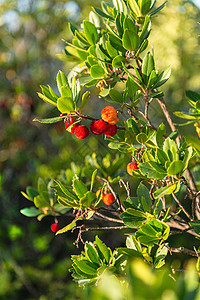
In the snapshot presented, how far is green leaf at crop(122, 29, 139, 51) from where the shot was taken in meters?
0.63

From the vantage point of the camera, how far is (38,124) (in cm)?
231

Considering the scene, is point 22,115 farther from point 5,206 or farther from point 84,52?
point 84,52

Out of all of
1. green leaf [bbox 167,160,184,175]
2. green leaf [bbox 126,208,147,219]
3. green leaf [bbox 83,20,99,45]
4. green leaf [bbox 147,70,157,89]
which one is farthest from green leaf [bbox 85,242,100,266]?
green leaf [bbox 83,20,99,45]

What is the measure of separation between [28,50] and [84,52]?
2.39 m

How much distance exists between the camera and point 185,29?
8.96 ft

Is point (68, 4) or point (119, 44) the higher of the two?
point (119, 44)

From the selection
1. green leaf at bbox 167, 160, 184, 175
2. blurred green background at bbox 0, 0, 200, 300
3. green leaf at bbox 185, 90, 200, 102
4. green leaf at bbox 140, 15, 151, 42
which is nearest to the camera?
green leaf at bbox 167, 160, 184, 175

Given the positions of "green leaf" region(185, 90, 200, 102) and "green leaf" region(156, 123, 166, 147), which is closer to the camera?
"green leaf" region(156, 123, 166, 147)

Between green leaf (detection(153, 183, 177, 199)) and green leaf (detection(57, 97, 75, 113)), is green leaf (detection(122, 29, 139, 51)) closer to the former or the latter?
green leaf (detection(57, 97, 75, 113))

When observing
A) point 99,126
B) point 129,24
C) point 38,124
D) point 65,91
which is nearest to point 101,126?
point 99,126

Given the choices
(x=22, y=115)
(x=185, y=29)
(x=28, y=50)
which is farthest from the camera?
(x=28, y=50)

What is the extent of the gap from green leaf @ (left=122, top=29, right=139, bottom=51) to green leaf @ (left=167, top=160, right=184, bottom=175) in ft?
0.85

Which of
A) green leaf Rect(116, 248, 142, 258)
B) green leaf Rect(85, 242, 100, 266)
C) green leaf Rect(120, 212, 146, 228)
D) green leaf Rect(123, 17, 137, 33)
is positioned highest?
green leaf Rect(123, 17, 137, 33)

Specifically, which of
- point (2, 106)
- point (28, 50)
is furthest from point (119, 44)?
point (28, 50)
